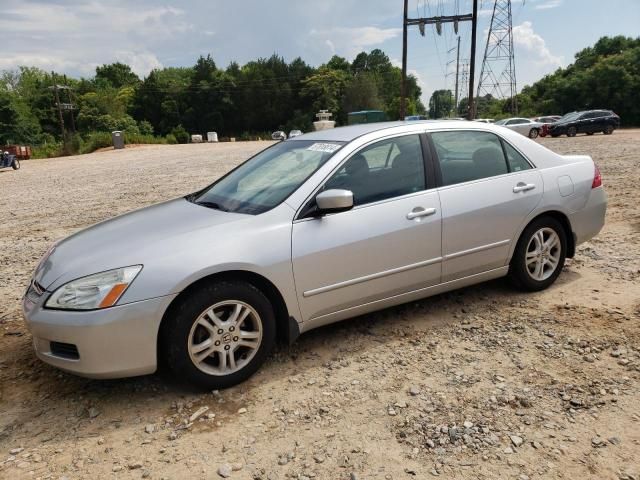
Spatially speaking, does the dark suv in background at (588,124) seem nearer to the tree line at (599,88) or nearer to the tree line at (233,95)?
the tree line at (599,88)

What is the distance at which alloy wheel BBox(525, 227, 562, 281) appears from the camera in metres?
4.38

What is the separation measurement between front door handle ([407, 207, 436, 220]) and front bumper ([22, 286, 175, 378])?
5.79ft

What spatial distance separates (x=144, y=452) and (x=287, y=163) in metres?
2.26

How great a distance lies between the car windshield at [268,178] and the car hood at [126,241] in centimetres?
17

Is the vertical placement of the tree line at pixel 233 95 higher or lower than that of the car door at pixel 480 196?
higher

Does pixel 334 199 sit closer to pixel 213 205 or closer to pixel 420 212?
pixel 420 212

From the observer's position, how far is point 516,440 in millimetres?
2588

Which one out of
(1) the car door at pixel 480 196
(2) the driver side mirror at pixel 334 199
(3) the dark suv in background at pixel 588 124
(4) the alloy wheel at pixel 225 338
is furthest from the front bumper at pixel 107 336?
(3) the dark suv in background at pixel 588 124

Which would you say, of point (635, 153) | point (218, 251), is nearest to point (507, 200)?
point (218, 251)

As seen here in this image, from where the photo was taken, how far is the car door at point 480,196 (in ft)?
12.8

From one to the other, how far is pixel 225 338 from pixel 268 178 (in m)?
1.35

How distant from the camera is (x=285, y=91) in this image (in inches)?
3597

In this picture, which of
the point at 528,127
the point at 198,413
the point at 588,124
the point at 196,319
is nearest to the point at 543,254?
the point at 196,319

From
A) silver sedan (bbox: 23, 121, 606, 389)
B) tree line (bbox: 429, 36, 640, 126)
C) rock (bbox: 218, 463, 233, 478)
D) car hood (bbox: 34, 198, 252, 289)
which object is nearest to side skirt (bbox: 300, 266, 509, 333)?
silver sedan (bbox: 23, 121, 606, 389)
